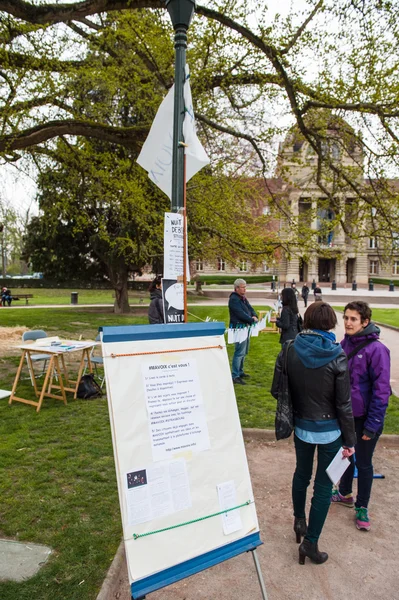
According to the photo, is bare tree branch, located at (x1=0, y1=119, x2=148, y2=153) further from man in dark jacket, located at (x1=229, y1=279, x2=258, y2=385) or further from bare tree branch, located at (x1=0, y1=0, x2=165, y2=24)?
man in dark jacket, located at (x1=229, y1=279, x2=258, y2=385)

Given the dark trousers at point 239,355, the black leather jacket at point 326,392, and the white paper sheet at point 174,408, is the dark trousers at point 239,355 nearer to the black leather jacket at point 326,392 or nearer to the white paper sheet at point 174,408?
the black leather jacket at point 326,392

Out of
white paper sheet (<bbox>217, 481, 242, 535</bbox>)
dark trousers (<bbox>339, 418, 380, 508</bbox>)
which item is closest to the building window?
dark trousers (<bbox>339, 418, 380, 508</bbox>)

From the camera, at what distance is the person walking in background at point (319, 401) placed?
10.4ft

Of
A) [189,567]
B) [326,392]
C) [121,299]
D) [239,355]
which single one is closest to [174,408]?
[189,567]

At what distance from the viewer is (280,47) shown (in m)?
8.68

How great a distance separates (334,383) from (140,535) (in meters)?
1.68

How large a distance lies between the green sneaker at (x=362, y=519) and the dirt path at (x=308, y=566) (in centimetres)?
5

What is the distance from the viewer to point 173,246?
3539 millimetres

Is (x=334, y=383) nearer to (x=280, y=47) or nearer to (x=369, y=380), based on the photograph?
(x=369, y=380)

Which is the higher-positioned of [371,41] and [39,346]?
[371,41]

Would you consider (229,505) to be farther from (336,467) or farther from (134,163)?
(134,163)

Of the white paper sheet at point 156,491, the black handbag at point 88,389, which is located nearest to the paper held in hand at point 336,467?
the white paper sheet at point 156,491

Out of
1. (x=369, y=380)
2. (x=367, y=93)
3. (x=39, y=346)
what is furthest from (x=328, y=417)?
(x=367, y=93)

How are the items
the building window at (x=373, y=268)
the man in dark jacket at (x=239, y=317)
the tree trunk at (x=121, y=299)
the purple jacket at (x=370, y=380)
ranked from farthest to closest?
the building window at (x=373, y=268)
the tree trunk at (x=121, y=299)
the man in dark jacket at (x=239, y=317)
the purple jacket at (x=370, y=380)
